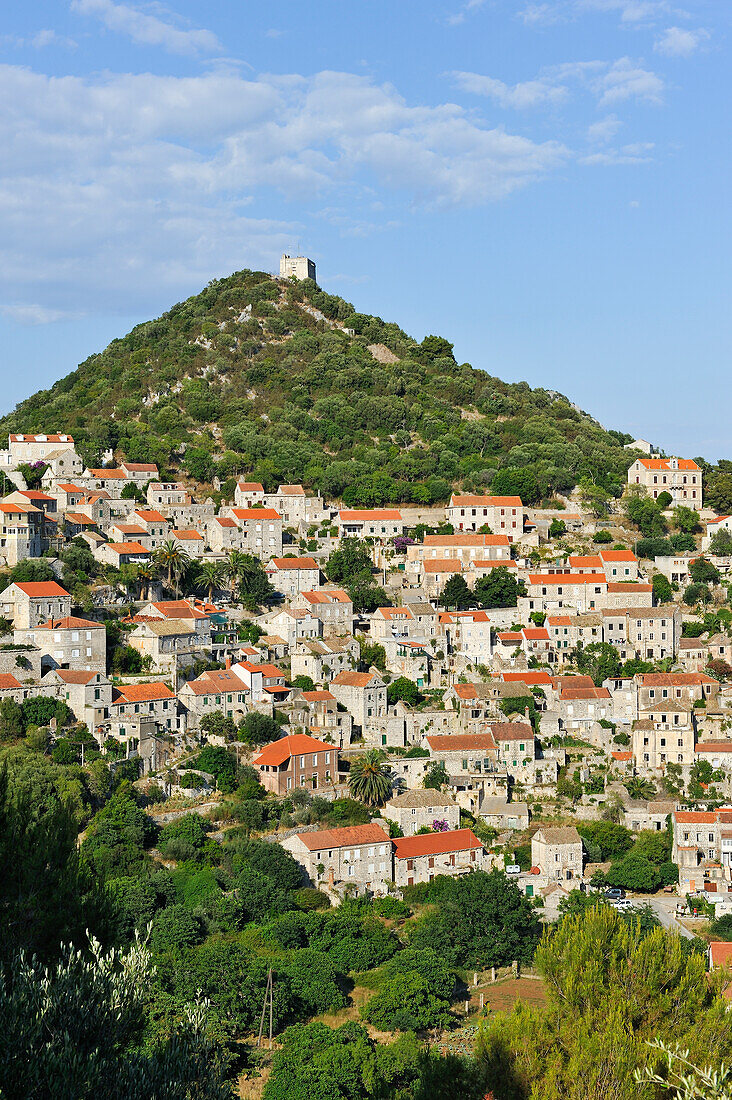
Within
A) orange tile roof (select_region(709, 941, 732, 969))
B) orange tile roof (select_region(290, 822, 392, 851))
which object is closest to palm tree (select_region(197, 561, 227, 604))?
orange tile roof (select_region(290, 822, 392, 851))

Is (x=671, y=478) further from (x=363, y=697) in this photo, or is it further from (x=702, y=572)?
(x=363, y=697)

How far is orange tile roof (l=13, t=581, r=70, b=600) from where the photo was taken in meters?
52.0

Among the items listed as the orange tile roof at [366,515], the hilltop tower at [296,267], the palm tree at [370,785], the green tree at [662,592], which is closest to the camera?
the palm tree at [370,785]

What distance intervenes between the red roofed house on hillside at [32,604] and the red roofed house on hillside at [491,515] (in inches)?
1136

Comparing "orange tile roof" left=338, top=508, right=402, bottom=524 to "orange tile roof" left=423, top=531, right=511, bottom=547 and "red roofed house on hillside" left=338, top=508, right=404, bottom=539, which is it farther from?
"orange tile roof" left=423, top=531, right=511, bottom=547

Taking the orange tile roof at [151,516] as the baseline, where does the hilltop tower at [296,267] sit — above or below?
above

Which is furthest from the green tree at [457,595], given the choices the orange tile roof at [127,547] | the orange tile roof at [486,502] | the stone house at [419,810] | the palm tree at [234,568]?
the stone house at [419,810]

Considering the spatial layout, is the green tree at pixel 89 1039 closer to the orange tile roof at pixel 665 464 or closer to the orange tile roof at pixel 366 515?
the orange tile roof at pixel 366 515

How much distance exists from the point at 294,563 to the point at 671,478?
31.1 metres

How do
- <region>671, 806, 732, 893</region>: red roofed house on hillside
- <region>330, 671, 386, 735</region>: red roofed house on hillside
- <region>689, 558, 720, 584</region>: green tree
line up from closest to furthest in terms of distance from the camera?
<region>671, 806, 732, 893</region>: red roofed house on hillside
<region>330, 671, 386, 735</region>: red roofed house on hillside
<region>689, 558, 720, 584</region>: green tree

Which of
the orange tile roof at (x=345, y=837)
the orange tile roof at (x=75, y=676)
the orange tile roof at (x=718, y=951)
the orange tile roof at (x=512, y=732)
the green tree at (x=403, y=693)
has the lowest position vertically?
the orange tile roof at (x=718, y=951)

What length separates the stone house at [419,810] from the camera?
4691cm

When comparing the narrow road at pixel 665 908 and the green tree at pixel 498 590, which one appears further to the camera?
the green tree at pixel 498 590

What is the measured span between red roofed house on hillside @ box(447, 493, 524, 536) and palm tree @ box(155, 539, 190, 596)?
63.2 ft
